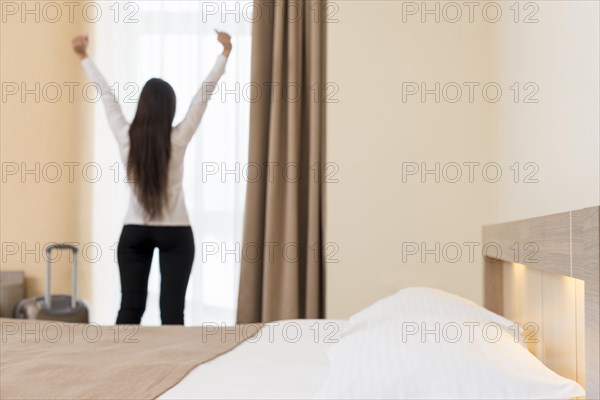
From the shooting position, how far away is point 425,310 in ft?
5.37

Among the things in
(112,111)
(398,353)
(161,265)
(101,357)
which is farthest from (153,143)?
(398,353)

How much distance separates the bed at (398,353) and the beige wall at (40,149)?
5.39 feet

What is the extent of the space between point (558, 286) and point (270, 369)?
60 centimetres

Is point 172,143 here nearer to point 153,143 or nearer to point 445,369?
point 153,143

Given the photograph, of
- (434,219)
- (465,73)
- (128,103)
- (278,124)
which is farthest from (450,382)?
(128,103)

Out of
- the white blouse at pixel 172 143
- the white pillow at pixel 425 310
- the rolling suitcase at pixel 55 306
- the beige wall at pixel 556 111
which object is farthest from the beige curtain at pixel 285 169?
the white pillow at pixel 425 310

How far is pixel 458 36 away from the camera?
9.35ft

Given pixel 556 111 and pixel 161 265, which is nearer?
pixel 556 111

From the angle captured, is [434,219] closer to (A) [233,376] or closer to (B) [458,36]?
(B) [458,36]

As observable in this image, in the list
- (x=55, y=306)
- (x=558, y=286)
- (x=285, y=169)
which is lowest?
(x=55, y=306)

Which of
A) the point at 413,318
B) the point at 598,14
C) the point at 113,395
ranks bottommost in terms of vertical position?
the point at 113,395

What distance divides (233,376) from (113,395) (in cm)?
26

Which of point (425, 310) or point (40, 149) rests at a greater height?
point (40, 149)

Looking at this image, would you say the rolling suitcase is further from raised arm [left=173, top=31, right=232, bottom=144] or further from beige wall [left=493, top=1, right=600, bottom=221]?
beige wall [left=493, top=1, right=600, bottom=221]
